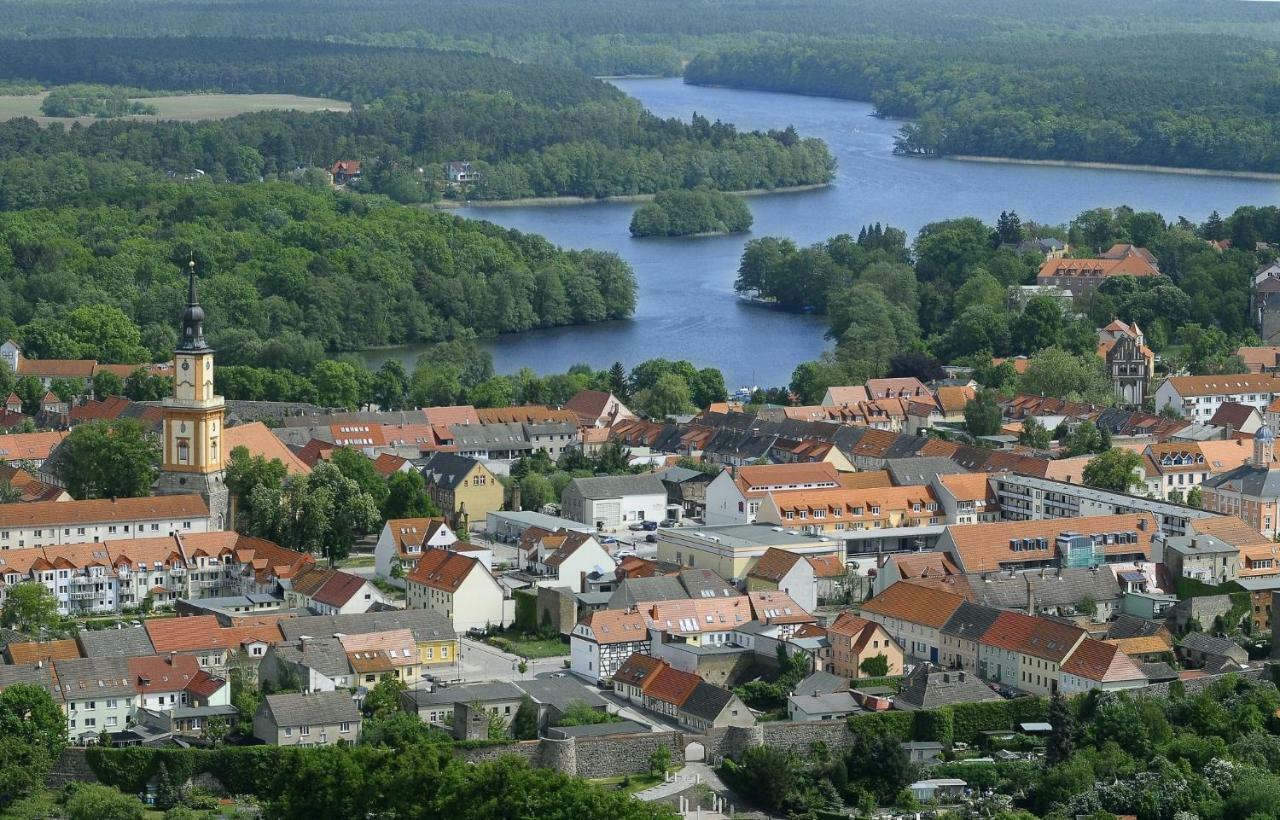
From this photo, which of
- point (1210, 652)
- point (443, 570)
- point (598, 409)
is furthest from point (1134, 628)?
point (598, 409)

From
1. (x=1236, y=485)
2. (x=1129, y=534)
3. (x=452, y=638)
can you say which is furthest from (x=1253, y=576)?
(x=452, y=638)

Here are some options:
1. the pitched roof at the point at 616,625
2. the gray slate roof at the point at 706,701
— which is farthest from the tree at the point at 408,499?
the gray slate roof at the point at 706,701

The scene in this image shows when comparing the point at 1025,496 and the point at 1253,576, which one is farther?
the point at 1025,496

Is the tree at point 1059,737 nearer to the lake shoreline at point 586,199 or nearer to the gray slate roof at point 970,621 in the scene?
the gray slate roof at point 970,621

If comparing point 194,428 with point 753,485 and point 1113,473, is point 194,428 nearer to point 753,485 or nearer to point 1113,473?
point 753,485

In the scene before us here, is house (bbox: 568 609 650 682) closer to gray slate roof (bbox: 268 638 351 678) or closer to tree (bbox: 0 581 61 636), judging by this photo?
gray slate roof (bbox: 268 638 351 678)

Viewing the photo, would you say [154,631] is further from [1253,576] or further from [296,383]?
[296,383]

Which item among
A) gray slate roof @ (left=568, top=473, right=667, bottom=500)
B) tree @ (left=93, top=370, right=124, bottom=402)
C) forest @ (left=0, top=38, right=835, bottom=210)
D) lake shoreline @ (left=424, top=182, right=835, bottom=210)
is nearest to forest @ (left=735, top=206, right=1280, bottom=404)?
gray slate roof @ (left=568, top=473, right=667, bottom=500)
